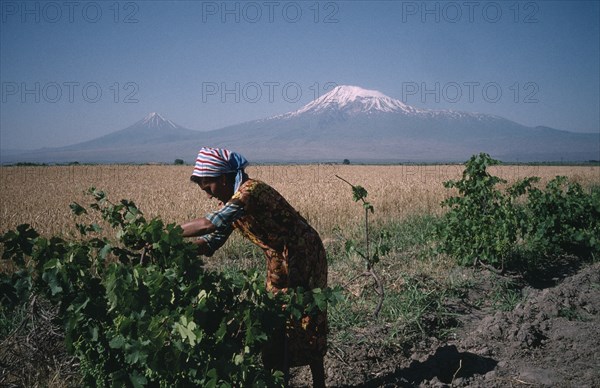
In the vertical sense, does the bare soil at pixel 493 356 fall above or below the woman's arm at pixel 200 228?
below

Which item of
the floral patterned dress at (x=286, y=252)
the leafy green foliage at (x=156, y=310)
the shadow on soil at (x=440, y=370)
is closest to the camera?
the leafy green foliage at (x=156, y=310)

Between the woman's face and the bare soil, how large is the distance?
5.76ft

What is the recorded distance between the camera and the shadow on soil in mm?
3273

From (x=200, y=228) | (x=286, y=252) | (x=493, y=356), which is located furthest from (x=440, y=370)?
(x=200, y=228)

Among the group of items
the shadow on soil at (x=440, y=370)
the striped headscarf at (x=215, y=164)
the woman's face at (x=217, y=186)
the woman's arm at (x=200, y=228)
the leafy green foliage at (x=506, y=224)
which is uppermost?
the striped headscarf at (x=215, y=164)

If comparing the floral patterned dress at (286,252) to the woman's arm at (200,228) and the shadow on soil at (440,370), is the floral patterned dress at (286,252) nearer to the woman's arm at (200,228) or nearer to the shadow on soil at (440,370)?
the woman's arm at (200,228)

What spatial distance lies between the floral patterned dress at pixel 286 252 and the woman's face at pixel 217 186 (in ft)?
0.57

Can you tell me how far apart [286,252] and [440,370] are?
1.77m

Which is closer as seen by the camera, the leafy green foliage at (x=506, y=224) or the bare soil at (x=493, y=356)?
the bare soil at (x=493, y=356)

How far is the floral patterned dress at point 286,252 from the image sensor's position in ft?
8.52

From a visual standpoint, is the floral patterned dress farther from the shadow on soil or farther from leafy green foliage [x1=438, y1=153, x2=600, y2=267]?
leafy green foliage [x1=438, y1=153, x2=600, y2=267]

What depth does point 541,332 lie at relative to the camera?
3859 millimetres

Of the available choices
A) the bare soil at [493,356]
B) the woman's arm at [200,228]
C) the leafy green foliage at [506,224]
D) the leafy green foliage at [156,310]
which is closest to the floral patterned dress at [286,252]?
the woman's arm at [200,228]

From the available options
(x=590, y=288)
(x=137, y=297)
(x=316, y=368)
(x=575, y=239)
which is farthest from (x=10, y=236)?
(x=575, y=239)
